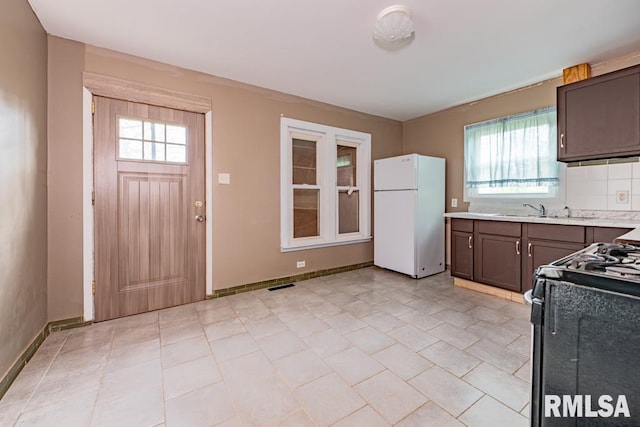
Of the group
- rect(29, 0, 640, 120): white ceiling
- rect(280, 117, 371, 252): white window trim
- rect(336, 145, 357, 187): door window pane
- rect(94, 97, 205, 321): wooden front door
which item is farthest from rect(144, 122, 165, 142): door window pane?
rect(336, 145, 357, 187): door window pane

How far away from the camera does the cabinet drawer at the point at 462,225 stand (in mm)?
3404

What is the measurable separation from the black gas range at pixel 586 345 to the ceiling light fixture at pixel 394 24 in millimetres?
1968

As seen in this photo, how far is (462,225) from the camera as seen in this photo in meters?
3.49

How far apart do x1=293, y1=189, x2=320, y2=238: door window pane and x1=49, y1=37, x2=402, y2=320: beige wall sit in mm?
300

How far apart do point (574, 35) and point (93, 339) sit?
15.3 feet

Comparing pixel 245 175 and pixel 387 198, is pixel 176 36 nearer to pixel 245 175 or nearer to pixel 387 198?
pixel 245 175

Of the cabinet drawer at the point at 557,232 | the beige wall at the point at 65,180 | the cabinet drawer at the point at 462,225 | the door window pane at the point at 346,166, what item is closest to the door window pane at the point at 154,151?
the beige wall at the point at 65,180

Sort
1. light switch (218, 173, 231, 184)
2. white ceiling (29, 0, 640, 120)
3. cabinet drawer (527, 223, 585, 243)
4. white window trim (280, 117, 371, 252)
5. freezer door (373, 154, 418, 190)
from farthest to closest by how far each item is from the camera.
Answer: freezer door (373, 154, 418, 190) → white window trim (280, 117, 371, 252) → light switch (218, 173, 231, 184) → cabinet drawer (527, 223, 585, 243) → white ceiling (29, 0, 640, 120)

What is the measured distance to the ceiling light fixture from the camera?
6.66 feet

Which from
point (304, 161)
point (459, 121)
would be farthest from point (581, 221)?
point (304, 161)

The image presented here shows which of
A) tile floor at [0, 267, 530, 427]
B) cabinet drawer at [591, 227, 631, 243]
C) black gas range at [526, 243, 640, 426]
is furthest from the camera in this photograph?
cabinet drawer at [591, 227, 631, 243]

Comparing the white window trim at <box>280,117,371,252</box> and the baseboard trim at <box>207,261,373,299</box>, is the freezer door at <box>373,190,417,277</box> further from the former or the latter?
the baseboard trim at <box>207,261,373,299</box>

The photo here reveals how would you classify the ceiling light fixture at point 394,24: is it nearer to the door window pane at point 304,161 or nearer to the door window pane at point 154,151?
the door window pane at point 304,161

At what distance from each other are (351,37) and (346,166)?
2.20 m
